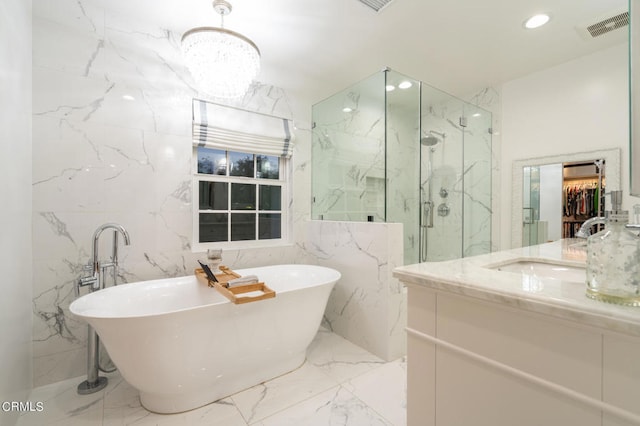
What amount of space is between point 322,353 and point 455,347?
1.74 m

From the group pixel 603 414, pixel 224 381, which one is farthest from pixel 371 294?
pixel 603 414

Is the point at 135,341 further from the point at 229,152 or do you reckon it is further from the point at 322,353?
the point at 229,152

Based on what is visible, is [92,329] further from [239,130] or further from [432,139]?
[432,139]

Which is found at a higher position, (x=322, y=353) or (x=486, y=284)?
(x=486, y=284)

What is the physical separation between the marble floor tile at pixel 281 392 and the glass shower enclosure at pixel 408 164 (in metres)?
1.28

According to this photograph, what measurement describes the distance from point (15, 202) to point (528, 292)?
2.43 metres

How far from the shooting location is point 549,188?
275 cm

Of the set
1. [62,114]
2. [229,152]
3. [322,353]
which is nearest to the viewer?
[62,114]

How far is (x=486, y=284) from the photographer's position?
0.77 m

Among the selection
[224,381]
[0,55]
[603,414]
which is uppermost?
[0,55]

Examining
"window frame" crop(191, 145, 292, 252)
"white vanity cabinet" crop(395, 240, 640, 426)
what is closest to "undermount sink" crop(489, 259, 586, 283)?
"white vanity cabinet" crop(395, 240, 640, 426)

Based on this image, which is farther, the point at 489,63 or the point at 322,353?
the point at 489,63

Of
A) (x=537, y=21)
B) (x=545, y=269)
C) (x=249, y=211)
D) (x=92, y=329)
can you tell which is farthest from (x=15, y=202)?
(x=537, y=21)

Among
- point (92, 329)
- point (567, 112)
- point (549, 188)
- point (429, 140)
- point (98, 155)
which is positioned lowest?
point (92, 329)
